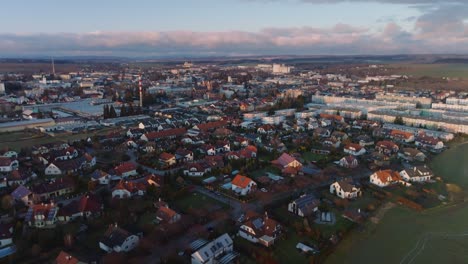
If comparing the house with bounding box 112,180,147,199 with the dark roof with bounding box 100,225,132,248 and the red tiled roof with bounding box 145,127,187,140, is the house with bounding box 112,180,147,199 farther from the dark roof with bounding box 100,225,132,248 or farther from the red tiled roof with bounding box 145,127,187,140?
the red tiled roof with bounding box 145,127,187,140

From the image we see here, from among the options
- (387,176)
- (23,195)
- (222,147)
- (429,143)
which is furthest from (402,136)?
(23,195)

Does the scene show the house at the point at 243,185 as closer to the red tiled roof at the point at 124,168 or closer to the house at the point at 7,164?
the red tiled roof at the point at 124,168

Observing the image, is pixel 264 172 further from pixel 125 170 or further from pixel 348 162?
pixel 125 170

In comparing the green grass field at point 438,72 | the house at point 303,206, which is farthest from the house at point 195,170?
the green grass field at point 438,72

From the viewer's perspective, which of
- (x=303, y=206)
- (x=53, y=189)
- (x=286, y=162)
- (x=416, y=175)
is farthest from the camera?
(x=286, y=162)

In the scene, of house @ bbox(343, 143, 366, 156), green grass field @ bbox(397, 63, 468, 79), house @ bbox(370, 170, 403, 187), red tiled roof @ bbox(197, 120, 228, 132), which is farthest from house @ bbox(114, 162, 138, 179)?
green grass field @ bbox(397, 63, 468, 79)

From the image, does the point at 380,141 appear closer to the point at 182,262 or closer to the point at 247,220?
the point at 247,220
